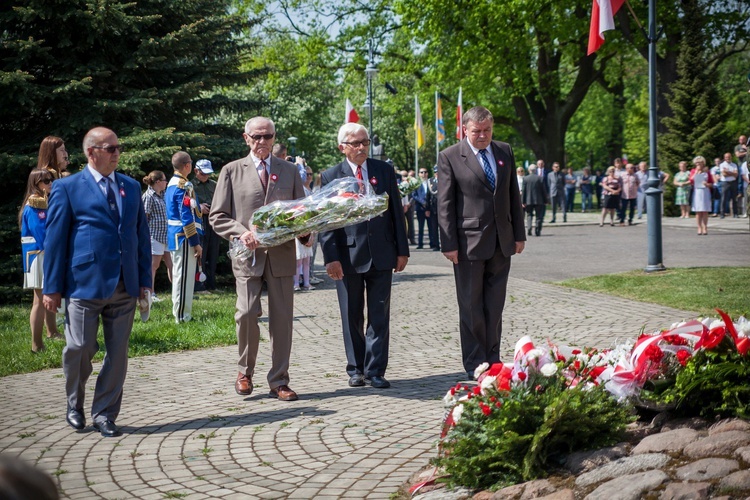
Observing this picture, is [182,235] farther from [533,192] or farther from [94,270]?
[533,192]

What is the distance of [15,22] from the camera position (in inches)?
602

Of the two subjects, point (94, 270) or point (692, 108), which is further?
point (692, 108)

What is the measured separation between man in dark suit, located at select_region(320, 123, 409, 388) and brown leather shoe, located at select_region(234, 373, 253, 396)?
880mm

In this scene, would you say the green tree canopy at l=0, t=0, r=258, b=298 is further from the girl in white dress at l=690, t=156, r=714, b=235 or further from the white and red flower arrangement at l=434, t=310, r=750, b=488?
the girl in white dress at l=690, t=156, r=714, b=235

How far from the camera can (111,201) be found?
668 centimetres

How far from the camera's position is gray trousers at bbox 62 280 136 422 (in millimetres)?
6547

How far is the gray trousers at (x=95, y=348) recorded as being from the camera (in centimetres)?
655

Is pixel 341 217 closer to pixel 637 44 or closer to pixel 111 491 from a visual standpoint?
pixel 111 491

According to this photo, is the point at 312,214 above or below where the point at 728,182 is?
below

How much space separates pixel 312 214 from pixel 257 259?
0.64m

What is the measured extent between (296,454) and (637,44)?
31376mm

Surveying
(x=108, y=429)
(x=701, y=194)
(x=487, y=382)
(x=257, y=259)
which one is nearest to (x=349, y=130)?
(x=257, y=259)

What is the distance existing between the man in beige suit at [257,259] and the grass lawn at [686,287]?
5.45 meters

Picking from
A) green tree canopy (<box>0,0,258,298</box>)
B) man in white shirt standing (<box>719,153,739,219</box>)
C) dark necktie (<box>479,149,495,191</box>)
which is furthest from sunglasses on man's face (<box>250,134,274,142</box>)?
man in white shirt standing (<box>719,153,739,219</box>)
